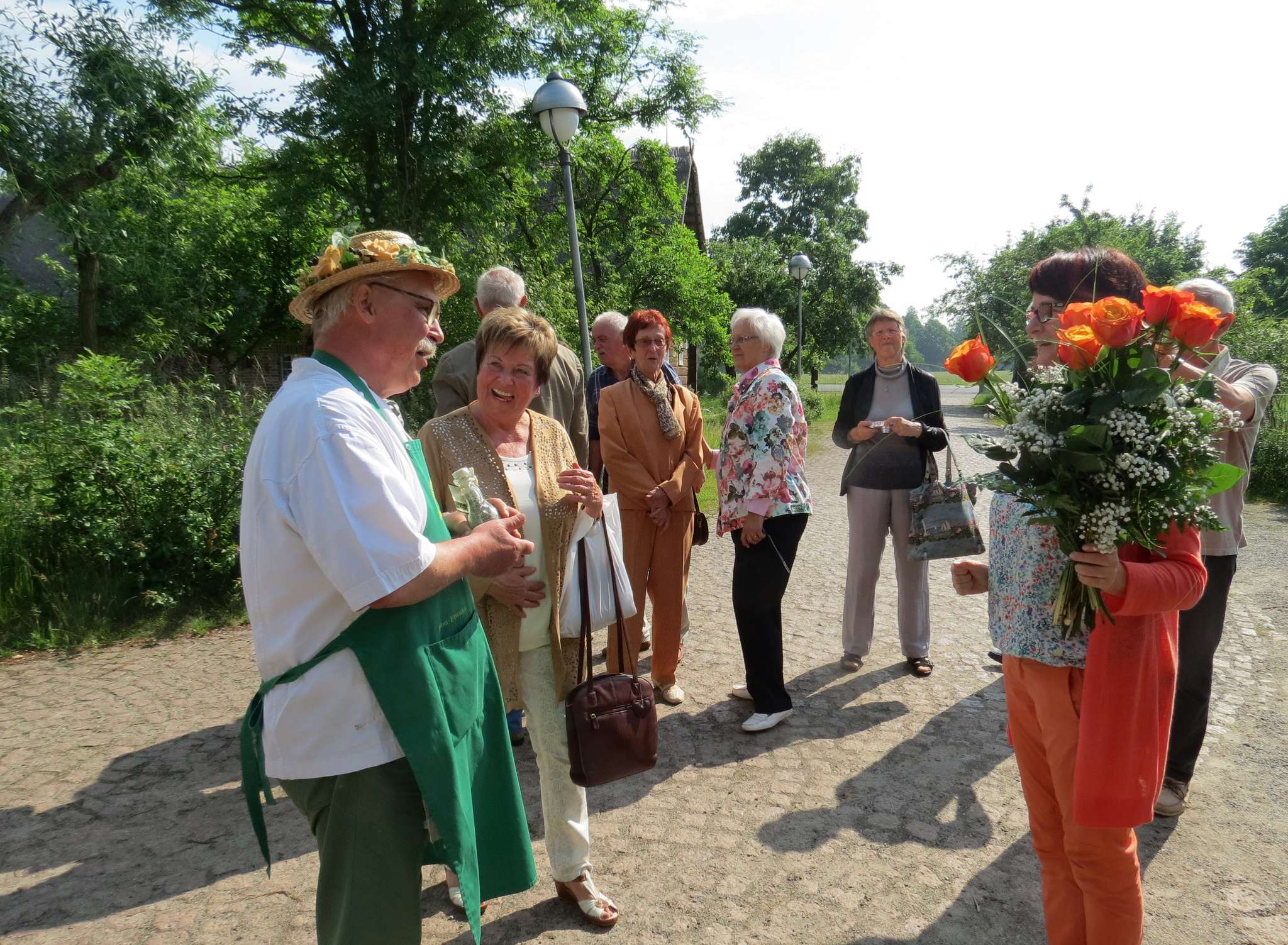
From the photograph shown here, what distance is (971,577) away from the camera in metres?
2.66

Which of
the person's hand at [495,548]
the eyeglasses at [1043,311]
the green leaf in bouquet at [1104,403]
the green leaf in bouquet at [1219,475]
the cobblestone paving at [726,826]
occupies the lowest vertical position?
the cobblestone paving at [726,826]

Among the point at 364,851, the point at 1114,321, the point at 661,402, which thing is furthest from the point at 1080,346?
the point at 661,402

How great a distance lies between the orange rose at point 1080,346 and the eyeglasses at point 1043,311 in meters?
0.52

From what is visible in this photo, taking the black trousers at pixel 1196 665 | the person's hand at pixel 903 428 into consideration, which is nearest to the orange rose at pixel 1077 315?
the black trousers at pixel 1196 665

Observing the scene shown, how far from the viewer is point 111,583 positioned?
20.6ft

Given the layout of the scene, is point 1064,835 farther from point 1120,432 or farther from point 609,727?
point 609,727

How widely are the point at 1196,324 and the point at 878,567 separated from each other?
3.54m

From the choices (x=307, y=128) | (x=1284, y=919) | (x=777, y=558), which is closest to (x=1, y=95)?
(x=307, y=128)

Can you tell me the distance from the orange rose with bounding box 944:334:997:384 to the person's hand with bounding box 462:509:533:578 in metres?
1.23

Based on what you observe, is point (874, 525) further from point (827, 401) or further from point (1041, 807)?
point (827, 401)

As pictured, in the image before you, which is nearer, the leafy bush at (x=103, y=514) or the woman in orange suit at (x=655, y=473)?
the woman in orange suit at (x=655, y=473)

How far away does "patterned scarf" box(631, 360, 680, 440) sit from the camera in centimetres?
459

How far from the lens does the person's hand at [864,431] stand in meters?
5.00

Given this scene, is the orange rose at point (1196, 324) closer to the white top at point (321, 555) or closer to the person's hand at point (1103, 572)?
the person's hand at point (1103, 572)
